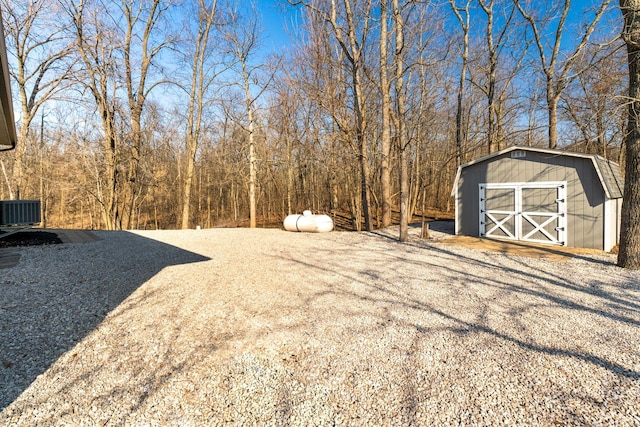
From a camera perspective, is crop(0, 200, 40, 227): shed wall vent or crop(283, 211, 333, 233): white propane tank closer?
crop(0, 200, 40, 227): shed wall vent

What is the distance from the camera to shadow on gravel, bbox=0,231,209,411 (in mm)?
2469

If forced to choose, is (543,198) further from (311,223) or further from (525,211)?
(311,223)

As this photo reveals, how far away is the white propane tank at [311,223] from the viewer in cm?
1187

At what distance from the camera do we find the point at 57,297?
3762 millimetres

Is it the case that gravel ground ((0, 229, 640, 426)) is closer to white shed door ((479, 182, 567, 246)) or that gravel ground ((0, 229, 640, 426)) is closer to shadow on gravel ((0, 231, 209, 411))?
shadow on gravel ((0, 231, 209, 411))

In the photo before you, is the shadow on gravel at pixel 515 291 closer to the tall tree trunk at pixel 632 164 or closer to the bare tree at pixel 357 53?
the tall tree trunk at pixel 632 164

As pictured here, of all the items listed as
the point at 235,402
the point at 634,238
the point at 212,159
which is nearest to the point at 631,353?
the point at 235,402

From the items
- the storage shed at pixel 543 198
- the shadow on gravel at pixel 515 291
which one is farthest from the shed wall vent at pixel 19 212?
the storage shed at pixel 543 198

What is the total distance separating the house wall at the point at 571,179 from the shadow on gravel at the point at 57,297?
8674 mm

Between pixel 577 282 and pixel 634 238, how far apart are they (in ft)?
5.96

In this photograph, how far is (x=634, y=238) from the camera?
215 inches

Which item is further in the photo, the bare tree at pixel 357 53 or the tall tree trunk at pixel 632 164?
→ the bare tree at pixel 357 53

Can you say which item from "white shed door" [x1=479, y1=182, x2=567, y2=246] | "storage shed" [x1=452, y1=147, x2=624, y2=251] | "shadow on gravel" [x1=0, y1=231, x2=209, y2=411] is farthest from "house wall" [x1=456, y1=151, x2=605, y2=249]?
"shadow on gravel" [x1=0, y1=231, x2=209, y2=411]

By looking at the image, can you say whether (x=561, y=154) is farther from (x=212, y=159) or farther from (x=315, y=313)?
(x=212, y=159)
